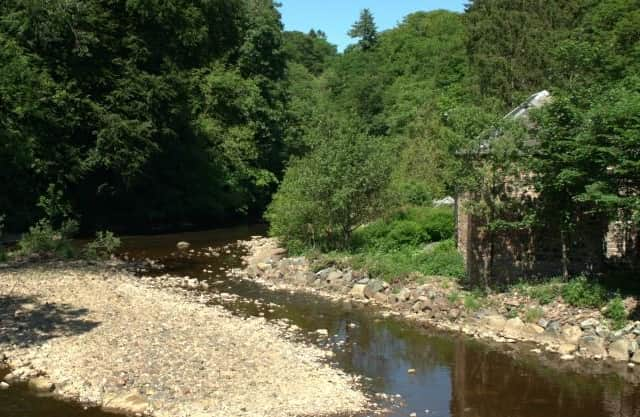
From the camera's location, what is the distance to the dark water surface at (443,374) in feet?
41.7

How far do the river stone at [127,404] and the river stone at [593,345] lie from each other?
1047 centimetres

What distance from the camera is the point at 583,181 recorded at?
17234 mm

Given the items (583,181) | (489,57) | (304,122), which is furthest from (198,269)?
(304,122)

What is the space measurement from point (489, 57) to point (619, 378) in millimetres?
30363

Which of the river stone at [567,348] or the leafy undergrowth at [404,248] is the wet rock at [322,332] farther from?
the river stone at [567,348]

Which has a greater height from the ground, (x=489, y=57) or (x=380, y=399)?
(x=489, y=57)

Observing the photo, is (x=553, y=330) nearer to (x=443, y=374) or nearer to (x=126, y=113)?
(x=443, y=374)

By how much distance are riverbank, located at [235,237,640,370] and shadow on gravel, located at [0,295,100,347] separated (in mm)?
7954

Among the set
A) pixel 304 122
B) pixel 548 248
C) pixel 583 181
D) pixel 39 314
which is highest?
pixel 304 122

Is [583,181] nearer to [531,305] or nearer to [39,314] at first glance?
[531,305]

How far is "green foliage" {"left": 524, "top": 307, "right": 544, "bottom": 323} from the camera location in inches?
687

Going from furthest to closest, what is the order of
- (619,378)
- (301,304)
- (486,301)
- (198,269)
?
(198,269) → (301,304) → (486,301) → (619,378)

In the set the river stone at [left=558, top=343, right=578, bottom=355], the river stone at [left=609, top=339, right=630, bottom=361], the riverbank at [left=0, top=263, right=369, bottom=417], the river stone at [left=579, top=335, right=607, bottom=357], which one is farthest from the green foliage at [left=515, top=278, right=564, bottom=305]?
the riverbank at [left=0, top=263, right=369, bottom=417]

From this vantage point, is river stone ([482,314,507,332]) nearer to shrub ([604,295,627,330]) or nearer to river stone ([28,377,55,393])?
shrub ([604,295,627,330])
